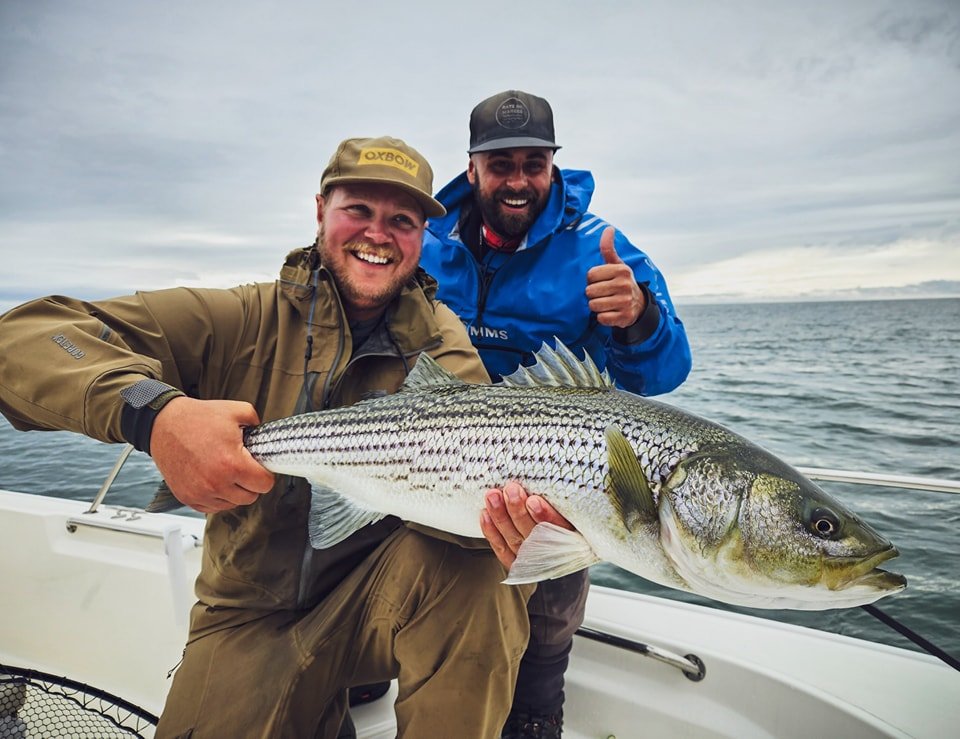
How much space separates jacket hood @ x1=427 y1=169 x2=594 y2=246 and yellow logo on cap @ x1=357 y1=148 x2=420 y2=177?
4.19 feet

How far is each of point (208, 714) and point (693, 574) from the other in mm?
2285

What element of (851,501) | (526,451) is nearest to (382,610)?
(526,451)

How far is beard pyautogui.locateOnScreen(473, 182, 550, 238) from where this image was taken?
14.4 feet

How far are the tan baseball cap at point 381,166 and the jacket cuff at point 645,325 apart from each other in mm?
1452

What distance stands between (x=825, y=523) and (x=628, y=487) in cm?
69

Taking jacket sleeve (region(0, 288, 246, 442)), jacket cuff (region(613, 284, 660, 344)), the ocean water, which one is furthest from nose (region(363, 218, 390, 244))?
the ocean water

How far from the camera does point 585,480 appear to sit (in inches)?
91.6

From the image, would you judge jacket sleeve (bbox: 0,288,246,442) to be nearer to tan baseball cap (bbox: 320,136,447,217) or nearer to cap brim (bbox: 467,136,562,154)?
tan baseball cap (bbox: 320,136,447,217)

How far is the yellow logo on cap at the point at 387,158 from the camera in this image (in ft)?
10.6

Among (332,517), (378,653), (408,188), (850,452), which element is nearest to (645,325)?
(408,188)

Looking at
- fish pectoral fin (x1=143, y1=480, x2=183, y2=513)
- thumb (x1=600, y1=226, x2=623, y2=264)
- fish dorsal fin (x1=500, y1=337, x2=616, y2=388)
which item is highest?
thumb (x1=600, y1=226, x2=623, y2=264)

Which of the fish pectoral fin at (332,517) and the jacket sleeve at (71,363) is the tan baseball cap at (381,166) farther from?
the fish pectoral fin at (332,517)

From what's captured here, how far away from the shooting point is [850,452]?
41.0 ft

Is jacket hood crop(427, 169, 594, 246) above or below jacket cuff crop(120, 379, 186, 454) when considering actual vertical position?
above
